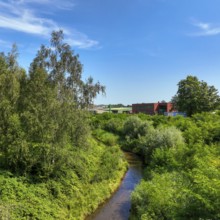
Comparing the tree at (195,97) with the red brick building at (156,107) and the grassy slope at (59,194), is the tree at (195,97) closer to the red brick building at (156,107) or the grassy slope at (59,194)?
the red brick building at (156,107)

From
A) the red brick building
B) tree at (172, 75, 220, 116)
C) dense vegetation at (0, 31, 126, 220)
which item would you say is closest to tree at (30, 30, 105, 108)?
dense vegetation at (0, 31, 126, 220)

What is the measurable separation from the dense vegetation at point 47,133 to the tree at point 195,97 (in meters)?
49.8

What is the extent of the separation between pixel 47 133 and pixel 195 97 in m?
53.9

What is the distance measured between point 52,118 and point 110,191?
8.77 meters

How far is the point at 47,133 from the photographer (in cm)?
1848

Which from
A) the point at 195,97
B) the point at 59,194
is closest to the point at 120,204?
the point at 59,194

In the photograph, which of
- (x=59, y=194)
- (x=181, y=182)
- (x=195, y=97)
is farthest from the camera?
(x=195, y=97)

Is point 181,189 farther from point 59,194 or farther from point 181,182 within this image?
point 59,194

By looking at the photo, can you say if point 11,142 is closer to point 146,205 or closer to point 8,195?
point 8,195

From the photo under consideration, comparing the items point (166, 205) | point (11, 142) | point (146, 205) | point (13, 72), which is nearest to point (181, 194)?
point (166, 205)

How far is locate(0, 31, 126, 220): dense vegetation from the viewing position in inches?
677

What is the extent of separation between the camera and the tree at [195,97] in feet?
216

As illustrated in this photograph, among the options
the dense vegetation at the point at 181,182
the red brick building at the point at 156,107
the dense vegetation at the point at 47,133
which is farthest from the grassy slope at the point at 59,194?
the red brick building at the point at 156,107

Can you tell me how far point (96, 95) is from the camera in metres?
21.1
